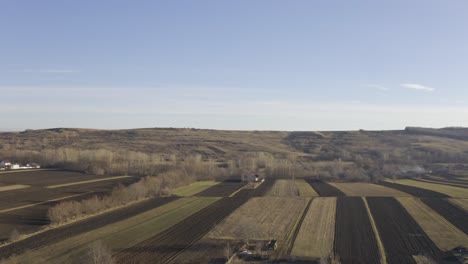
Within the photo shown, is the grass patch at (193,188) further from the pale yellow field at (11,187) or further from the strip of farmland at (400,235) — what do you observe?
the strip of farmland at (400,235)

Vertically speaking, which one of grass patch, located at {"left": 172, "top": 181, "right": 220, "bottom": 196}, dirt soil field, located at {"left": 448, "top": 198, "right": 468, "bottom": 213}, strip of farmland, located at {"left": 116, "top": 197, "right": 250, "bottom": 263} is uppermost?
dirt soil field, located at {"left": 448, "top": 198, "right": 468, "bottom": 213}

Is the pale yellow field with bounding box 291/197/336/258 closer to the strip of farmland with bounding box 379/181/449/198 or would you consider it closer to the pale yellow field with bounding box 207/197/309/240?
the pale yellow field with bounding box 207/197/309/240

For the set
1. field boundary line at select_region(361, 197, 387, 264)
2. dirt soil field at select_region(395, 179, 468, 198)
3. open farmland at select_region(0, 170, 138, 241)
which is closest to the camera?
field boundary line at select_region(361, 197, 387, 264)

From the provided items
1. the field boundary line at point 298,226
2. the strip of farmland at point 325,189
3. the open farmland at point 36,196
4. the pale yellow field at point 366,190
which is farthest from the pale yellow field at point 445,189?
the open farmland at point 36,196

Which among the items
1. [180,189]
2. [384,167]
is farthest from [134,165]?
[384,167]

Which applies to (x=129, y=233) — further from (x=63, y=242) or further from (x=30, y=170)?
(x=30, y=170)

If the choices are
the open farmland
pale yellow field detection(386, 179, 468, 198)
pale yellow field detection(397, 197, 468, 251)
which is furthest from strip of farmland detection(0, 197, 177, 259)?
pale yellow field detection(386, 179, 468, 198)
